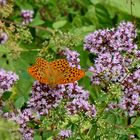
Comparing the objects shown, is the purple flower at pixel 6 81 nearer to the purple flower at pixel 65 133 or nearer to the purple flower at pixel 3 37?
the purple flower at pixel 65 133

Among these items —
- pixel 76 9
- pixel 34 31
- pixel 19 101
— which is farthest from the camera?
pixel 76 9

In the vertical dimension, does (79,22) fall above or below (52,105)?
below

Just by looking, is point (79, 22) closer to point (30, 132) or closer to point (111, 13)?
point (111, 13)

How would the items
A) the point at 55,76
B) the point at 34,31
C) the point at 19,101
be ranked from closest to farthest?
1. the point at 55,76
2. the point at 19,101
3. the point at 34,31

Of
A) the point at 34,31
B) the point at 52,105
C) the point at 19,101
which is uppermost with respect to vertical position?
the point at 52,105

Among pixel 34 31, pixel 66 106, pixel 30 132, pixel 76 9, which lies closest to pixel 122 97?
pixel 66 106

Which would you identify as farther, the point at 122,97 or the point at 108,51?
the point at 108,51

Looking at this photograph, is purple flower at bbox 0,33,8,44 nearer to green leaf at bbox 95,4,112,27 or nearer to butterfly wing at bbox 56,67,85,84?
butterfly wing at bbox 56,67,85,84

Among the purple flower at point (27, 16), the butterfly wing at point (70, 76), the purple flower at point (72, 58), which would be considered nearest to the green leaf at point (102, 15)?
the purple flower at point (27, 16)
